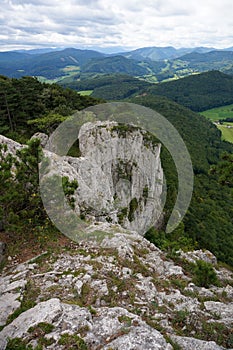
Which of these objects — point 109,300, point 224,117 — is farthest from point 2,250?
point 224,117

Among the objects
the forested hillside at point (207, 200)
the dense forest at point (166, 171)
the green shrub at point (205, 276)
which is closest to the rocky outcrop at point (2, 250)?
the dense forest at point (166, 171)

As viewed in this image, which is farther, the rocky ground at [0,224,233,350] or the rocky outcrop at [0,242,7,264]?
the rocky outcrop at [0,242,7,264]

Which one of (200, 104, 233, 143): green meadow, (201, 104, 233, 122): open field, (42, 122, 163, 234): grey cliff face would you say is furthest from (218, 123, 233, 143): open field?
(42, 122, 163, 234): grey cliff face

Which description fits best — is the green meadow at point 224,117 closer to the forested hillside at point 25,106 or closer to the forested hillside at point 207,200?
the forested hillside at point 207,200

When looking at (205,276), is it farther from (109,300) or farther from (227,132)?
(227,132)

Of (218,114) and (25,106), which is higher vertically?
(25,106)

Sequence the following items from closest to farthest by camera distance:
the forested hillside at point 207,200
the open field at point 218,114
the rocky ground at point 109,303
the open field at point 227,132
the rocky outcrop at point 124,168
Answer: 1. the rocky ground at point 109,303
2. the rocky outcrop at point 124,168
3. the forested hillside at point 207,200
4. the open field at point 227,132
5. the open field at point 218,114

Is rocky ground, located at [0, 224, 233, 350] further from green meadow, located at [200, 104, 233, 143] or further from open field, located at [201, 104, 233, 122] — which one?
open field, located at [201, 104, 233, 122]

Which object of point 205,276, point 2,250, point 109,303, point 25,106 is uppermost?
point 25,106
